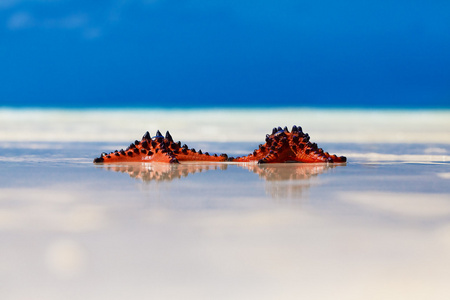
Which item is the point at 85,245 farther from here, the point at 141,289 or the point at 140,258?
the point at 141,289

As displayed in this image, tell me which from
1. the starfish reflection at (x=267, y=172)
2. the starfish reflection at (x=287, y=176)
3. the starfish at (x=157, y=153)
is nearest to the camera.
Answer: the starfish reflection at (x=287, y=176)

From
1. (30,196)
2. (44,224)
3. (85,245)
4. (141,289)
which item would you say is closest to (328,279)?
(141,289)

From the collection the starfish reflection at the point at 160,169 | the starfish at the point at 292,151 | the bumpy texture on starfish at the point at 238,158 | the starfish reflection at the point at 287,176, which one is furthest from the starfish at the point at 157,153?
the starfish reflection at the point at 287,176

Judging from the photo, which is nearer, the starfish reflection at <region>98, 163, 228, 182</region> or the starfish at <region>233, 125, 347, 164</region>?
the starfish reflection at <region>98, 163, 228, 182</region>

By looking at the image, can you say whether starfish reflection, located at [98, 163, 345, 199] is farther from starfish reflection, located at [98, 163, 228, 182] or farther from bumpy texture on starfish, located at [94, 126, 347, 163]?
bumpy texture on starfish, located at [94, 126, 347, 163]

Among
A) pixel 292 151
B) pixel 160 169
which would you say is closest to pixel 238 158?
pixel 292 151

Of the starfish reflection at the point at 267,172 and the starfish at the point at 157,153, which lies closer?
the starfish reflection at the point at 267,172

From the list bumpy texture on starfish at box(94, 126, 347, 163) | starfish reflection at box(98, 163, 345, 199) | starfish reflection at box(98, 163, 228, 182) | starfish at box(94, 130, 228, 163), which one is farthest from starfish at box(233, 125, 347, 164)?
starfish reflection at box(98, 163, 228, 182)

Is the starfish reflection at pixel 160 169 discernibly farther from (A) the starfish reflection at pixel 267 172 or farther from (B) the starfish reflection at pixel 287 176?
(B) the starfish reflection at pixel 287 176
